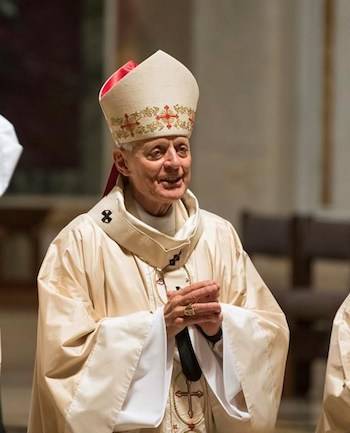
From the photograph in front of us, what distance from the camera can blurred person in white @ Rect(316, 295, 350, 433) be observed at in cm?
572

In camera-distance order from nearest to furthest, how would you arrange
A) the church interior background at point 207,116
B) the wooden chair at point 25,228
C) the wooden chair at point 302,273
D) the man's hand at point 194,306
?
the man's hand at point 194,306
the wooden chair at point 302,273
the church interior background at point 207,116
the wooden chair at point 25,228

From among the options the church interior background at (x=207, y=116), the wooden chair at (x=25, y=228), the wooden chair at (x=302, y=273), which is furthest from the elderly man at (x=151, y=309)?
the wooden chair at (x=25, y=228)

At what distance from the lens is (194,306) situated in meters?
5.55

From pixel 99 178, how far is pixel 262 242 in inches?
107

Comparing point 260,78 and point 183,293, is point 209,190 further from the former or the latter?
point 183,293

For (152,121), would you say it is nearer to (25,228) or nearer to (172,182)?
(172,182)

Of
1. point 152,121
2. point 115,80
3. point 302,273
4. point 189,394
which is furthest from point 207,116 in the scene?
point 189,394

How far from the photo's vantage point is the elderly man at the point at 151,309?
18.3ft

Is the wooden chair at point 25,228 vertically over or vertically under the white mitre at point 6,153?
under

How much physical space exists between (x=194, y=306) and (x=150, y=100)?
842 mm

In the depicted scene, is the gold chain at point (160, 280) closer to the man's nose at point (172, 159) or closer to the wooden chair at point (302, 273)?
the man's nose at point (172, 159)

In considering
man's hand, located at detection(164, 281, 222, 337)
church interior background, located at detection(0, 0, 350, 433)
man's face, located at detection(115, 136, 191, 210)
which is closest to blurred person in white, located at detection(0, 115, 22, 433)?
man's face, located at detection(115, 136, 191, 210)

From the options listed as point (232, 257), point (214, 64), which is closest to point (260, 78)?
point (214, 64)

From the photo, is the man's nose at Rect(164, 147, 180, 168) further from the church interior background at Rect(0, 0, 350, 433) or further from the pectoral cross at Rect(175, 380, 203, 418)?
the church interior background at Rect(0, 0, 350, 433)
